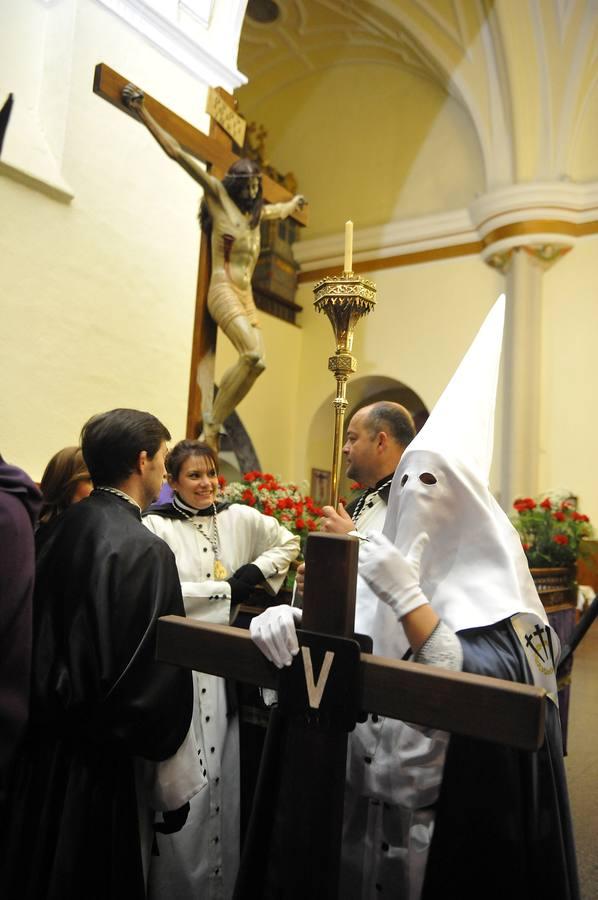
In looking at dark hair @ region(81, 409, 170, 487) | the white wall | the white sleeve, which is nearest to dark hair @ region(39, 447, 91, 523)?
dark hair @ region(81, 409, 170, 487)

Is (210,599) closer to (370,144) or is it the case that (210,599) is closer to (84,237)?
(84,237)

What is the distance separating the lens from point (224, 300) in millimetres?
5711

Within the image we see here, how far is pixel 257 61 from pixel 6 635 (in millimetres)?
12076

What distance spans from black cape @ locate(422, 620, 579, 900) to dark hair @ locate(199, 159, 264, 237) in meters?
4.69

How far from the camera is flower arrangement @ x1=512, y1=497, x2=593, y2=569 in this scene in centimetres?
528

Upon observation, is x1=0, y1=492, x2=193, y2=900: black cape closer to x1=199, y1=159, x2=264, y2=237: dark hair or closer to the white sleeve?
the white sleeve

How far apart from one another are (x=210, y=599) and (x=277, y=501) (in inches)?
62.7

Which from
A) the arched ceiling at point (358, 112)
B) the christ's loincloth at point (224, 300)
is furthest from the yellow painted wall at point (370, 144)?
the christ's loincloth at point (224, 300)

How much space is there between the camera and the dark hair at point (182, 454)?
2.87m

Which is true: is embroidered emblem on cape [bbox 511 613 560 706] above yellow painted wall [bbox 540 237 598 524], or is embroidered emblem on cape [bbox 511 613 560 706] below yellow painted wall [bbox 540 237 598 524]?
below

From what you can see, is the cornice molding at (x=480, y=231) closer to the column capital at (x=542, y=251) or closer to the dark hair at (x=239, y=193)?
the column capital at (x=542, y=251)

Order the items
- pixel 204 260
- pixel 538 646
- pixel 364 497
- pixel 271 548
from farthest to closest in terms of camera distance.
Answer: pixel 204 260 → pixel 271 548 → pixel 364 497 → pixel 538 646

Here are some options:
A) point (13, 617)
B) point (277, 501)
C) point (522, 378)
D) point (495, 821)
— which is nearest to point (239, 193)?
point (277, 501)

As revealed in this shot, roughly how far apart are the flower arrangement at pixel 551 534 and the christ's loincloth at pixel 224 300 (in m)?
2.75
